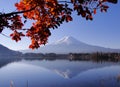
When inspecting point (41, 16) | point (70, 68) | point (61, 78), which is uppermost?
point (41, 16)

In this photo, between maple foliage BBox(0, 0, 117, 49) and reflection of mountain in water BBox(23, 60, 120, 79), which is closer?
maple foliage BBox(0, 0, 117, 49)

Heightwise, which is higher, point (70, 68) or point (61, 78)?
point (61, 78)

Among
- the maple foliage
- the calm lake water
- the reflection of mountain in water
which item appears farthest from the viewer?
the reflection of mountain in water

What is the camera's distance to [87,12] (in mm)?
5820

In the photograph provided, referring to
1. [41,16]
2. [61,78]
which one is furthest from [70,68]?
[41,16]

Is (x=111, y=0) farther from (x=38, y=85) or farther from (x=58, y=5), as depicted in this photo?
(x=38, y=85)

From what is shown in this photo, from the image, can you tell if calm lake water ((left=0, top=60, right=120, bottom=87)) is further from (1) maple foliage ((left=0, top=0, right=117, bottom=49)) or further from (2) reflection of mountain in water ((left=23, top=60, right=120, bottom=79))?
(1) maple foliage ((left=0, top=0, right=117, bottom=49))

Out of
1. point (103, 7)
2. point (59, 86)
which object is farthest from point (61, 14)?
point (59, 86)

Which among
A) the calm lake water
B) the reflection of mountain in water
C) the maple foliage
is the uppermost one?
the maple foliage

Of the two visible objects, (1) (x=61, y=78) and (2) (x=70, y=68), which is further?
(2) (x=70, y=68)

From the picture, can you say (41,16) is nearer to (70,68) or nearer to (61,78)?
(61,78)

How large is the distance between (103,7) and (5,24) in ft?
6.78

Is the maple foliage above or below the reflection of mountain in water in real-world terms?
above

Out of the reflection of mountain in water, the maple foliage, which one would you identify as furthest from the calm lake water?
the maple foliage
